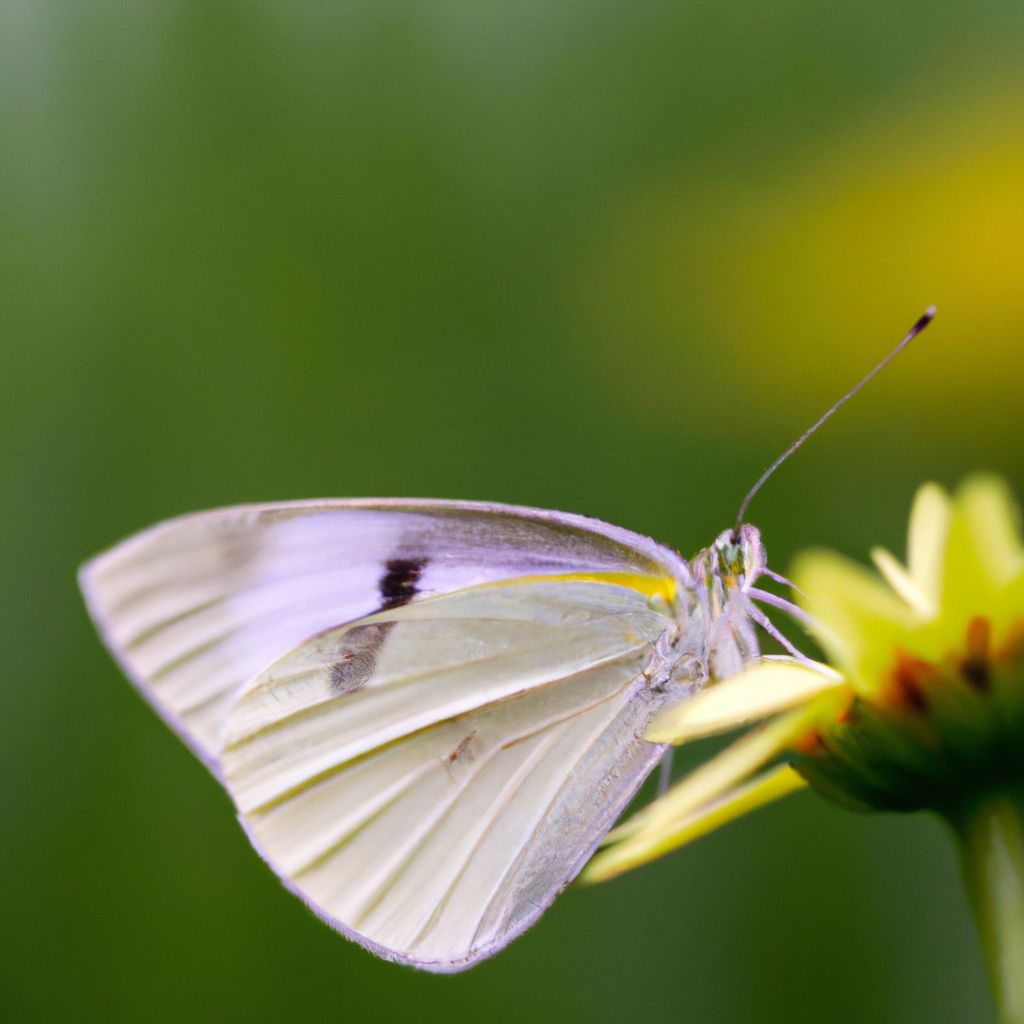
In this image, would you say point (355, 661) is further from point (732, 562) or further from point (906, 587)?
point (906, 587)

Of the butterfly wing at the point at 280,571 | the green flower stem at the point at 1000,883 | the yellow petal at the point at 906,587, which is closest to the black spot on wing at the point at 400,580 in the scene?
the butterfly wing at the point at 280,571

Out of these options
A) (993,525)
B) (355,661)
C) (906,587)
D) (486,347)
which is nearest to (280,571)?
(355,661)

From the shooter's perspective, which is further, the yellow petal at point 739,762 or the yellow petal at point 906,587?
the yellow petal at point 906,587

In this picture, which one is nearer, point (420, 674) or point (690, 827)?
point (690, 827)

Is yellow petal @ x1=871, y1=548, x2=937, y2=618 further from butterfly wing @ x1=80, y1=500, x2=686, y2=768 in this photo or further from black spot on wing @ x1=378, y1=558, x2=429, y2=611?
black spot on wing @ x1=378, y1=558, x2=429, y2=611

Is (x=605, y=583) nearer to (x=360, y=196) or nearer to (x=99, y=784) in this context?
(x=99, y=784)

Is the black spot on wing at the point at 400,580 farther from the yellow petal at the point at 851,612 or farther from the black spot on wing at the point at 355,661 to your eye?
the yellow petal at the point at 851,612
